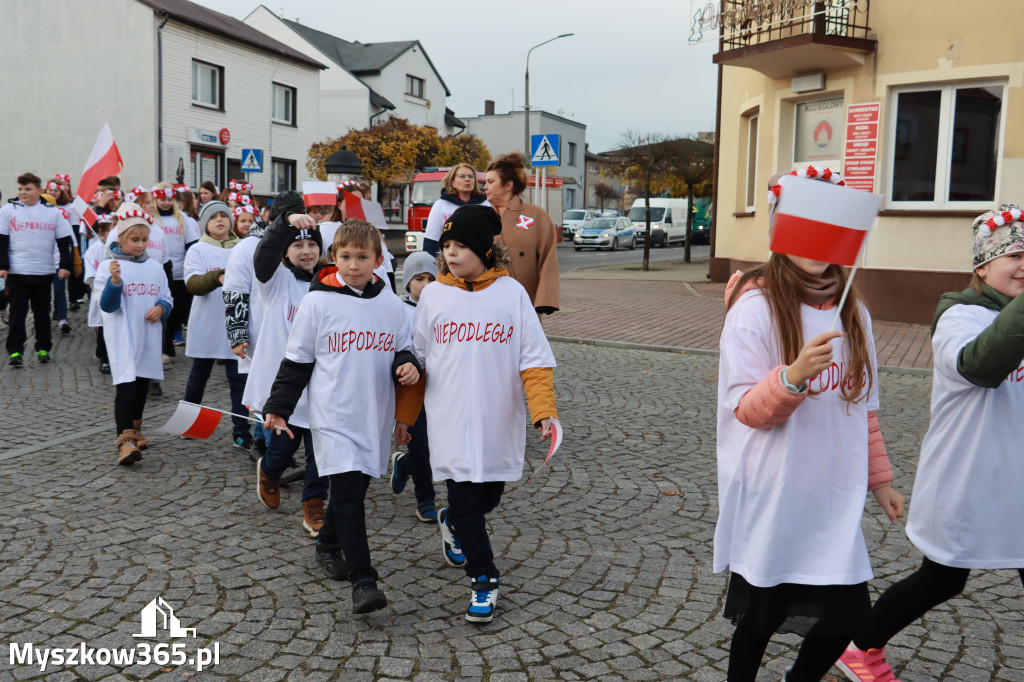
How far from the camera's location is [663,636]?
3.61 metres

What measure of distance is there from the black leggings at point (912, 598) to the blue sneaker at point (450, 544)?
1.85m

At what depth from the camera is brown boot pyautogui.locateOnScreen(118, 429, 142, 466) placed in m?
5.93

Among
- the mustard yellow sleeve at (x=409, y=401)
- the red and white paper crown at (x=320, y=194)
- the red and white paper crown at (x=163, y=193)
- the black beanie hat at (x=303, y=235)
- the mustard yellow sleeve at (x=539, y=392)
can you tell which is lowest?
the mustard yellow sleeve at (x=409, y=401)

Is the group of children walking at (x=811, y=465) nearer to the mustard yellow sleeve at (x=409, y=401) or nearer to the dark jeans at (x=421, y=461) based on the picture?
the mustard yellow sleeve at (x=409, y=401)

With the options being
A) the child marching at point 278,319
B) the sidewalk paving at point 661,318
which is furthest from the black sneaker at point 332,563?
the sidewalk paving at point 661,318

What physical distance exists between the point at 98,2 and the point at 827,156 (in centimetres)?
2487

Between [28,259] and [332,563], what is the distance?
7.68m

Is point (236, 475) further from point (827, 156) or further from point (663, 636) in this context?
point (827, 156)

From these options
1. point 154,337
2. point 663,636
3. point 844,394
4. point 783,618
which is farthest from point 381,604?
point 154,337

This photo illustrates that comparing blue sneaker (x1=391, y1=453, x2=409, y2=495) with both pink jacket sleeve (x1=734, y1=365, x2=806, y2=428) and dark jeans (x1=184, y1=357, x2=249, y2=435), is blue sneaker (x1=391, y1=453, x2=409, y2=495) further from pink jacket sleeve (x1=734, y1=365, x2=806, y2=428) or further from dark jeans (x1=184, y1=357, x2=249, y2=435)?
pink jacket sleeve (x1=734, y1=365, x2=806, y2=428)

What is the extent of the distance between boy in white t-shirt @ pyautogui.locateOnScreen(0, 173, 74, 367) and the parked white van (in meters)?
34.9

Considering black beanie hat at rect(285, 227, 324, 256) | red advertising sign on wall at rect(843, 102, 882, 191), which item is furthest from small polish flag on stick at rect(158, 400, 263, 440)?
red advertising sign on wall at rect(843, 102, 882, 191)

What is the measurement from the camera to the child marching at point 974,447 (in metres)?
2.93

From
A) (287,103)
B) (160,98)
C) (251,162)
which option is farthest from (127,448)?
(287,103)
